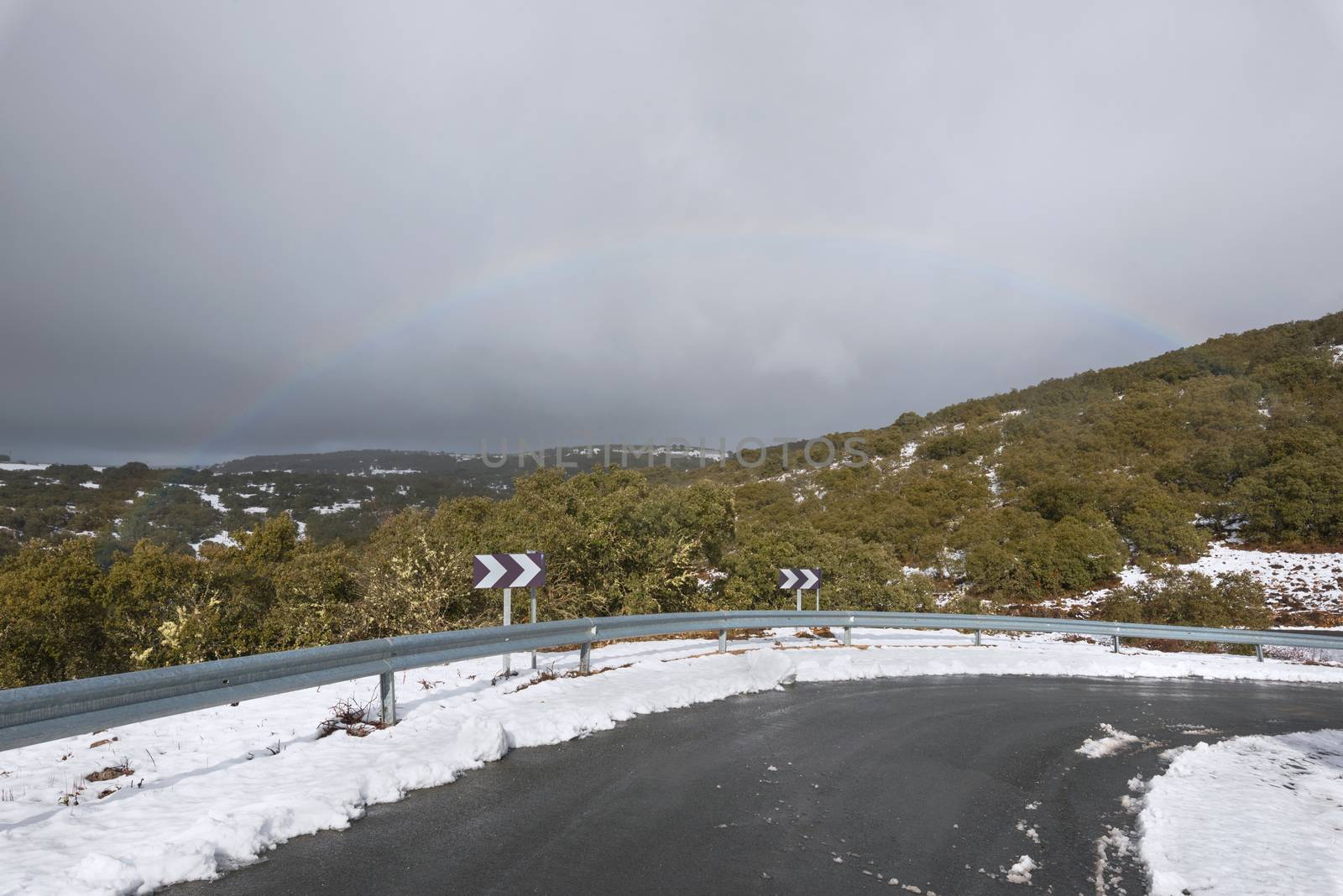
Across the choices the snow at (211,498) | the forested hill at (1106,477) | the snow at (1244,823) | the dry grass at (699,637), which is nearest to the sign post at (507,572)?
the dry grass at (699,637)

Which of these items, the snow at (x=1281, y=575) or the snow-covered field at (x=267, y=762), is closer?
the snow-covered field at (x=267, y=762)

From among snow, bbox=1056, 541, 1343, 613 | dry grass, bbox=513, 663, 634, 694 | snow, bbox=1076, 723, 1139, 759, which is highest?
dry grass, bbox=513, 663, 634, 694

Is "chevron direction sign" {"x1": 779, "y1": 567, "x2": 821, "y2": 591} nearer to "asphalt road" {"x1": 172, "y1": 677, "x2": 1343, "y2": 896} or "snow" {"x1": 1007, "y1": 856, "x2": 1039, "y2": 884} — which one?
"asphalt road" {"x1": 172, "y1": 677, "x2": 1343, "y2": 896}

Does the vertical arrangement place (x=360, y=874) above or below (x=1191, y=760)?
above

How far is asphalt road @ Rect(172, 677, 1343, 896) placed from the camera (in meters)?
4.00

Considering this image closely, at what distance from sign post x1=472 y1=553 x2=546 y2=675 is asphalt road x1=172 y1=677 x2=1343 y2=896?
9.21 ft

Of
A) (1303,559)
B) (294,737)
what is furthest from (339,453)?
(294,737)

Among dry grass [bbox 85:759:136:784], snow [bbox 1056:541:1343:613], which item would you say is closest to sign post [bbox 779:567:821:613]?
dry grass [bbox 85:759:136:784]

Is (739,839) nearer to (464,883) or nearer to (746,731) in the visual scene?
(464,883)

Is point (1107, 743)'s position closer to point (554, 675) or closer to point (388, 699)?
point (554, 675)

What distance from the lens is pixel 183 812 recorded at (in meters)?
4.59

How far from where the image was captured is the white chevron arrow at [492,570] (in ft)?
31.1

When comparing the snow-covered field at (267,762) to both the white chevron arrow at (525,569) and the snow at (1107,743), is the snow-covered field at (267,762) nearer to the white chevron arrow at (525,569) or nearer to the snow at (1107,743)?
the snow at (1107,743)

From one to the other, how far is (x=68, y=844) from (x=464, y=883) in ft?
7.32
